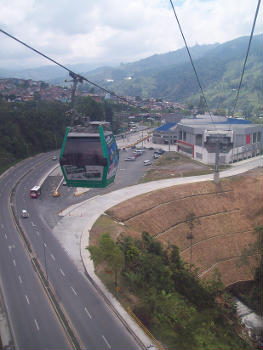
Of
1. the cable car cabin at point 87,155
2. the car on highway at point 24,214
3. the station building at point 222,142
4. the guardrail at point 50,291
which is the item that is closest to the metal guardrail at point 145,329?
the guardrail at point 50,291

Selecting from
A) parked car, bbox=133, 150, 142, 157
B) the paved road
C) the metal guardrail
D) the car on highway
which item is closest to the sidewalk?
the metal guardrail

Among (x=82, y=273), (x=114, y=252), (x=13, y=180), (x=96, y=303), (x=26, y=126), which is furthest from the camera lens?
(x=26, y=126)

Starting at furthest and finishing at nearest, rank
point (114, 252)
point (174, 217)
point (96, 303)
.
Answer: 1. point (174, 217)
2. point (114, 252)
3. point (96, 303)

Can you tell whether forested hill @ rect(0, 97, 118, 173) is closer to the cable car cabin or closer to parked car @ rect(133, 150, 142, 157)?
parked car @ rect(133, 150, 142, 157)

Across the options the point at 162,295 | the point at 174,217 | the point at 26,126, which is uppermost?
the point at 26,126

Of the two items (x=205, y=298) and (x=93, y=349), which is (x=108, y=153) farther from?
(x=205, y=298)

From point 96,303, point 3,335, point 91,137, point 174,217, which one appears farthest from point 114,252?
point 174,217
